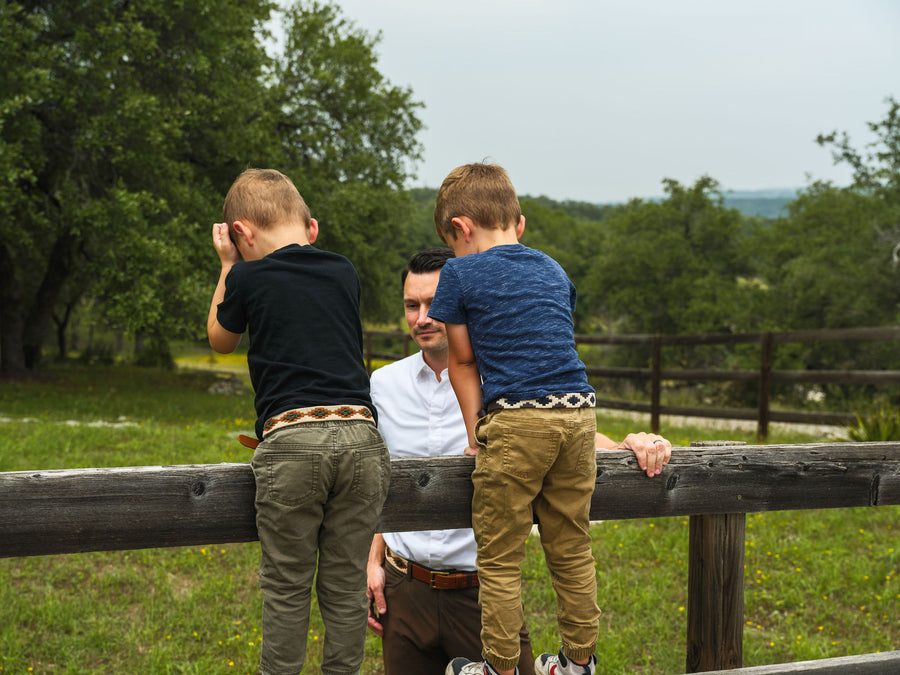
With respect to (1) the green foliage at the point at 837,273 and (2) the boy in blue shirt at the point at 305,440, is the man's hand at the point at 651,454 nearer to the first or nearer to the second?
(2) the boy in blue shirt at the point at 305,440

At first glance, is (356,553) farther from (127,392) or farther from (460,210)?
(127,392)

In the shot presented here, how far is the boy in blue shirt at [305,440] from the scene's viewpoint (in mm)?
1802

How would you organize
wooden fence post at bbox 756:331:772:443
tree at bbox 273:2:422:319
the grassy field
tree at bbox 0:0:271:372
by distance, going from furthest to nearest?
tree at bbox 273:2:422:319 → tree at bbox 0:0:271:372 → wooden fence post at bbox 756:331:772:443 → the grassy field

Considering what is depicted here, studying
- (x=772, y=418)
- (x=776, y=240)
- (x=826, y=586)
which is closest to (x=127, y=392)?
(x=772, y=418)

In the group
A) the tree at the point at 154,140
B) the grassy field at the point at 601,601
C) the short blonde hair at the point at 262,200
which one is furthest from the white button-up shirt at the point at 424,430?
the tree at the point at 154,140

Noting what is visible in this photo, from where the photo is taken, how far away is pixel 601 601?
4.75m

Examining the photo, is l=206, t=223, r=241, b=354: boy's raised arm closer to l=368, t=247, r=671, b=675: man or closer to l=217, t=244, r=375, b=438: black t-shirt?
l=217, t=244, r=375, b=438: black t-shirt

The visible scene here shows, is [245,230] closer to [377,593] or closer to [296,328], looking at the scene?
[296,328]

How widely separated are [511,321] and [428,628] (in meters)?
1.04

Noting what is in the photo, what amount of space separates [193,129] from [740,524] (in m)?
15.2

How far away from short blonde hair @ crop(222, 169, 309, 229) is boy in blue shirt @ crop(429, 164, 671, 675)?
Result: 48cm

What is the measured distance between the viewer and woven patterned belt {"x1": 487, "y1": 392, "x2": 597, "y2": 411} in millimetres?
1903

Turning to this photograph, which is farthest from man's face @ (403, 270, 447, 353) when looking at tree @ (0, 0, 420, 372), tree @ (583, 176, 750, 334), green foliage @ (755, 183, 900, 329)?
tree @ (583, 176, 750, 334)

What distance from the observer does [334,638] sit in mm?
1872
